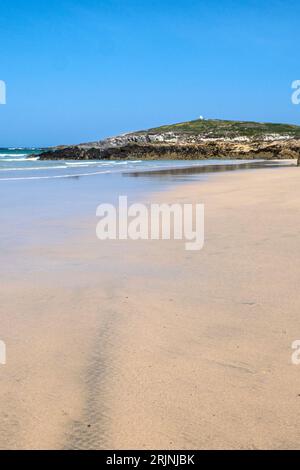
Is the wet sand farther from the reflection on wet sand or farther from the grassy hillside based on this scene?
the grassy hillside

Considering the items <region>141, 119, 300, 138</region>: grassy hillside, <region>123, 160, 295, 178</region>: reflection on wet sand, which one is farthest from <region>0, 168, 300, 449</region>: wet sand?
<region>141, 119, 300, 138</region>: grassy hillside

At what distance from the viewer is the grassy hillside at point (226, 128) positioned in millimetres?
92188

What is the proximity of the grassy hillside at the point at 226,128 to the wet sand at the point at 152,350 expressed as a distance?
85.7m

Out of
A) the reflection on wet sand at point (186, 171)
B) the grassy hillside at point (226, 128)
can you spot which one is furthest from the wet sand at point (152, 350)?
the grassy hillside at point (226, 128)

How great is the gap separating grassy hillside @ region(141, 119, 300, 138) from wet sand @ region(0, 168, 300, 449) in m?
85.7

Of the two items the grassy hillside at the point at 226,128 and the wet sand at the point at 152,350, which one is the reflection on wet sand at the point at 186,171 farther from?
the grassy hillside at the point at 226,128

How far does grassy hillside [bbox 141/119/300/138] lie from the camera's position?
9219 centimetres

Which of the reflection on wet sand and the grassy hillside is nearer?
the reflection on wet sand

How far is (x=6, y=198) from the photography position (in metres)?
12.7

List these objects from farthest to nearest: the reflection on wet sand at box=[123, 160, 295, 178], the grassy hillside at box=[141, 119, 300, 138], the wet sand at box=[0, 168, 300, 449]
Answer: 1. the grassy hillside at box=[141, 119, 300, 138]
2. the reflection on wet sand at box=[123, 160, 295, 178]
3. the wet sand at box=[0, 168, 300, 449]

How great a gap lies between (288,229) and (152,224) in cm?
216

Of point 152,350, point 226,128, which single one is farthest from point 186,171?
point 226,128

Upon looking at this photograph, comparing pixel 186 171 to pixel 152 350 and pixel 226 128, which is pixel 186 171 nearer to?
pixel 152 350
